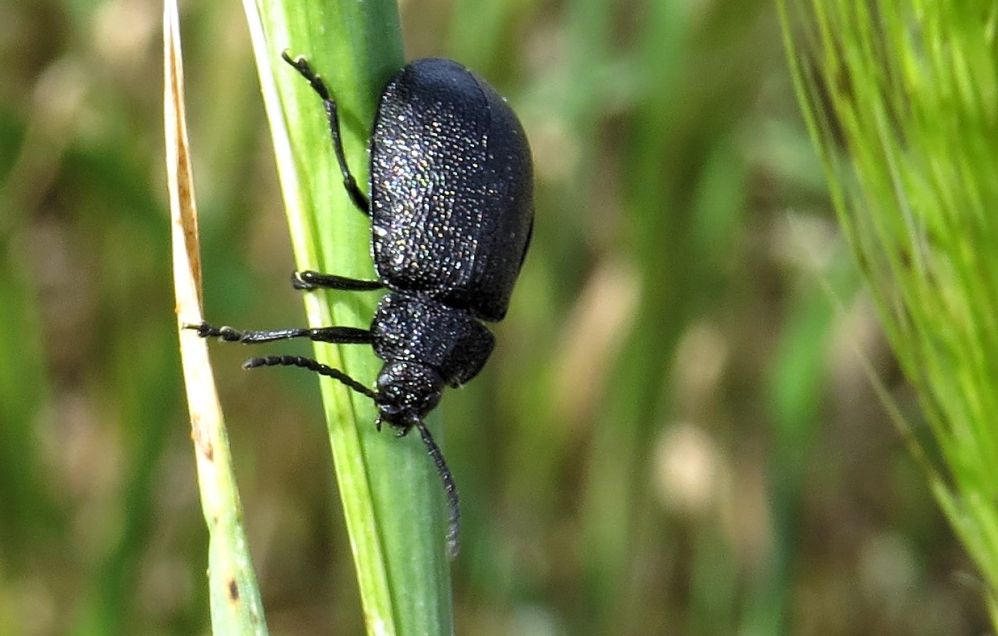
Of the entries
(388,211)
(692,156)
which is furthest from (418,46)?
(388,211)

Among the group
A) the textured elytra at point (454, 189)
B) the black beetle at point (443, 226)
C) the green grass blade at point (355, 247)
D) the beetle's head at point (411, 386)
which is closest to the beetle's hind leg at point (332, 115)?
the green grass blade at point (355, 247)

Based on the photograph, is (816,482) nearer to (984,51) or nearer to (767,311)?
(767,311)

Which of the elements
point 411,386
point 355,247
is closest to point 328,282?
point 355,247

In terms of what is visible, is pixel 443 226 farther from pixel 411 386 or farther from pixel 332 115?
pixel 332 115

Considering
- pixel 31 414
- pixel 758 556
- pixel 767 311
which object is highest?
pixel 31 414

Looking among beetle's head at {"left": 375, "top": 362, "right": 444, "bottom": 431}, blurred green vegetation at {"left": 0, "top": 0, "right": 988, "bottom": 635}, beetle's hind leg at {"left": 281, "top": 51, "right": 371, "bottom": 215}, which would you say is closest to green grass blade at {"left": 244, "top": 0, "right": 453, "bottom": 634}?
beetle's hind leg at {"left": 281, "top": 51, "right": 371, "bottom": 215}

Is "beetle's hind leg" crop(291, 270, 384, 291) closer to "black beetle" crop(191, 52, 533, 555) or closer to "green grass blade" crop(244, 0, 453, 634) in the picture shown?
"green grass blade" crop(244, 0, 453, 634)
